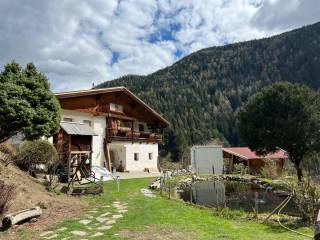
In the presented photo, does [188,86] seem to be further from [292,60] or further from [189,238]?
[189,238]

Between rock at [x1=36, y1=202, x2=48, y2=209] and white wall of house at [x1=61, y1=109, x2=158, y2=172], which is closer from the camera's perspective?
rock at [x1=36, y1=202, x2=48, y2=209]

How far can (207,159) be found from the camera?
144 feet

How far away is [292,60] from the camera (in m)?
141

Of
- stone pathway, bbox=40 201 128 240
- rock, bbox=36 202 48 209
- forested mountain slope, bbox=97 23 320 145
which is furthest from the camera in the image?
forested mountain slope, bbox=97 23 320 145

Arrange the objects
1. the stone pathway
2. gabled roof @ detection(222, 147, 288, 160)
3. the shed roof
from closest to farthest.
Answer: the stone pathway, the shed roof, gabled roof @ detection(222, 147, 288, 160)

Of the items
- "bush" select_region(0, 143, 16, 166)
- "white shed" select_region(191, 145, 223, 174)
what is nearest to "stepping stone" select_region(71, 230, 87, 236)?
Answer: "bush" select_region(0, 143, 16, 166)

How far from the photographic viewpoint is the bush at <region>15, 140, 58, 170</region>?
19.6 meters

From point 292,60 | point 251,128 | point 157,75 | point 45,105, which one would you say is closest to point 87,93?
point 251,128

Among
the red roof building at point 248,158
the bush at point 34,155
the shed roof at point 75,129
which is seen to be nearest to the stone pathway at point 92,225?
the bush at point 34,155

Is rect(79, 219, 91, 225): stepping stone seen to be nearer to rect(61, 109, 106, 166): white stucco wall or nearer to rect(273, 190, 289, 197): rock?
rect(273, 190, 289, 197): rock

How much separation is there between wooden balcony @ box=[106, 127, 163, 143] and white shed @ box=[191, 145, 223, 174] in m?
4.57

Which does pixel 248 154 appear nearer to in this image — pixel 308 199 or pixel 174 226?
pixel 308 199

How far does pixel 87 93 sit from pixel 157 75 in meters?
103

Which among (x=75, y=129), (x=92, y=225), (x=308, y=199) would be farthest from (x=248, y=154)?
(x=92, y=225)
